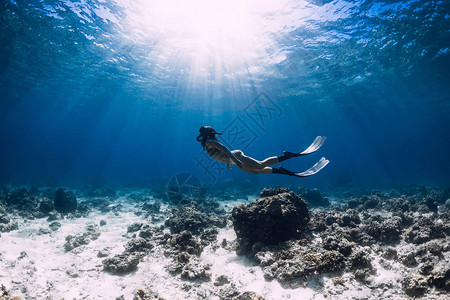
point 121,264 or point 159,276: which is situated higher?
point 121,264

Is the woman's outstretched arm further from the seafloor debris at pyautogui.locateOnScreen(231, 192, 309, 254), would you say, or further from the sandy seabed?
the sandy seabed

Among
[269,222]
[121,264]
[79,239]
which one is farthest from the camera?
[79,239]

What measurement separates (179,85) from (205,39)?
12.2 meters

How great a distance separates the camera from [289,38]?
1877 cm

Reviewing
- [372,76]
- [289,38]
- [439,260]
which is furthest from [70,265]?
[372,76]

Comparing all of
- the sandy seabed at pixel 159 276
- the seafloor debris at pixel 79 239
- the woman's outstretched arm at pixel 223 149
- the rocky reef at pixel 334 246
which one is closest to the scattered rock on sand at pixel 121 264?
the sandy seabed at pixel 159 276

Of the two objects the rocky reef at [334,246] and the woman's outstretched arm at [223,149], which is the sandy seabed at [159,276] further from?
the woman's outstretched arm at [223,149]

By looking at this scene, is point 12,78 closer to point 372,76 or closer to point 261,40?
point 261,40

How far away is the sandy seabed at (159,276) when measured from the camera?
4629mm

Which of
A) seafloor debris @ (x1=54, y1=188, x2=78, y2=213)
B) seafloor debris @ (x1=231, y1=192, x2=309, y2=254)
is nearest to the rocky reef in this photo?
seafloor debris @ (x1=231, y1=192, x2=309, y2=254)

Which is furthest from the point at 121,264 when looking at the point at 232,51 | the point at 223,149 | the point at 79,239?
the point at 232,51

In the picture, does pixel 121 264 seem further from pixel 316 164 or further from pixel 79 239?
pixel 316 164

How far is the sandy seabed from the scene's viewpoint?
4.63 meters

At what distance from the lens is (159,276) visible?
6035 millimetres
